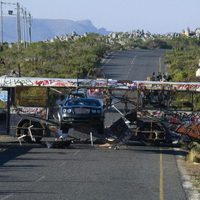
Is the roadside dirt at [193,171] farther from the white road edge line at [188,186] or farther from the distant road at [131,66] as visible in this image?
the distant road at [131,66]

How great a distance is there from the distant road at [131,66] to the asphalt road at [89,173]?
4002 cm

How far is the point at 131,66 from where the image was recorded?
282 ft

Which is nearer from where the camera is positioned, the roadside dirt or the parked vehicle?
the roadside dirt

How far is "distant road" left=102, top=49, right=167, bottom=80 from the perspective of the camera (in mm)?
73556

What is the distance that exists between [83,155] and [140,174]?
5836 millimetres

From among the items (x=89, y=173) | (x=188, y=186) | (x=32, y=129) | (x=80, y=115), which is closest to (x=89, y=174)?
(x=89, y=173)

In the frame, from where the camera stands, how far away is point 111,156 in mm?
27359

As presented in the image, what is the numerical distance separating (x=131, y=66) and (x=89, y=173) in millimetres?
64745

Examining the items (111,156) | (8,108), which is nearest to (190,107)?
(111,156)

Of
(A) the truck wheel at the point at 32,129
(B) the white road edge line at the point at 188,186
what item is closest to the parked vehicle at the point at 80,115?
(A) the truck wheel at the point at 32,129

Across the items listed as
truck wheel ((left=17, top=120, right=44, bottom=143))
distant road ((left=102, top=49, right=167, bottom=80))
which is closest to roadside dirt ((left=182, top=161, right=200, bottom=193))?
truck wheel ((left=17, top=120, right=44, bottom=143))

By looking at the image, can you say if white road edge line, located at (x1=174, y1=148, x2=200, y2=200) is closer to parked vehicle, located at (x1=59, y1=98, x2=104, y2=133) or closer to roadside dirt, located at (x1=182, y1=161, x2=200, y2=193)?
roadside dirt, located at (x1=182, y1=161, x2=200, y2=193)

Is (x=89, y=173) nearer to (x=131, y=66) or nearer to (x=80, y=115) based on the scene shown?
(x=80, y=115)

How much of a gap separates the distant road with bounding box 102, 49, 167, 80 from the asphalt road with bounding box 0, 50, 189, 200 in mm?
40020
